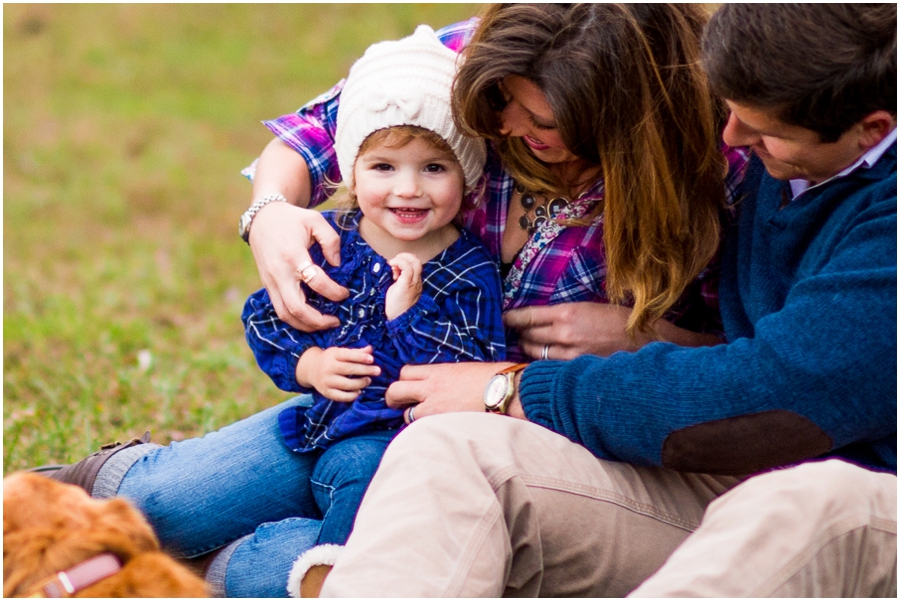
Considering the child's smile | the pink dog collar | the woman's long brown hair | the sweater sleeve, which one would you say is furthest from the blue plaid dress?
the pink dog collar

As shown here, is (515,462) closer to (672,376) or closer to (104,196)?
(672,376)

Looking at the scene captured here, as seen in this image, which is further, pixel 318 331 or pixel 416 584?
pixel 318 331

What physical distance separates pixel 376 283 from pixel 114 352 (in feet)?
6.64

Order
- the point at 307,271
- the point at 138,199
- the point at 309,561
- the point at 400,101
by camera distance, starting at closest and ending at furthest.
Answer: the point at 309,561
the point at 400,101
the point at 307,271
the point at 138,199

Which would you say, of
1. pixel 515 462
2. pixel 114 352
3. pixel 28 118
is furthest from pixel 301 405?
pixel 28 118

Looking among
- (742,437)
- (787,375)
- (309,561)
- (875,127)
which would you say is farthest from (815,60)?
(309,561)

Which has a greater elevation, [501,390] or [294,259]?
[294,259]

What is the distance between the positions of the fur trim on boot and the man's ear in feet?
4.42

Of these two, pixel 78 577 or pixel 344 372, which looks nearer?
pixel 78 577

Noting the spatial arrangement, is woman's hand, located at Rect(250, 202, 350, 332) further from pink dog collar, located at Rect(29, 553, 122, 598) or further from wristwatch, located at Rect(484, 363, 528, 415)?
pink dog collar, located at Rect(29, 553, 122, 598)

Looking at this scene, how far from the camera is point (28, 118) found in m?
7.74

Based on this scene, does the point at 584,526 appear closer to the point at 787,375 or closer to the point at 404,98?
the point at 787,375

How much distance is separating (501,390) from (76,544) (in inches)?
38.8

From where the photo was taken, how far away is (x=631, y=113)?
2.37 meters
